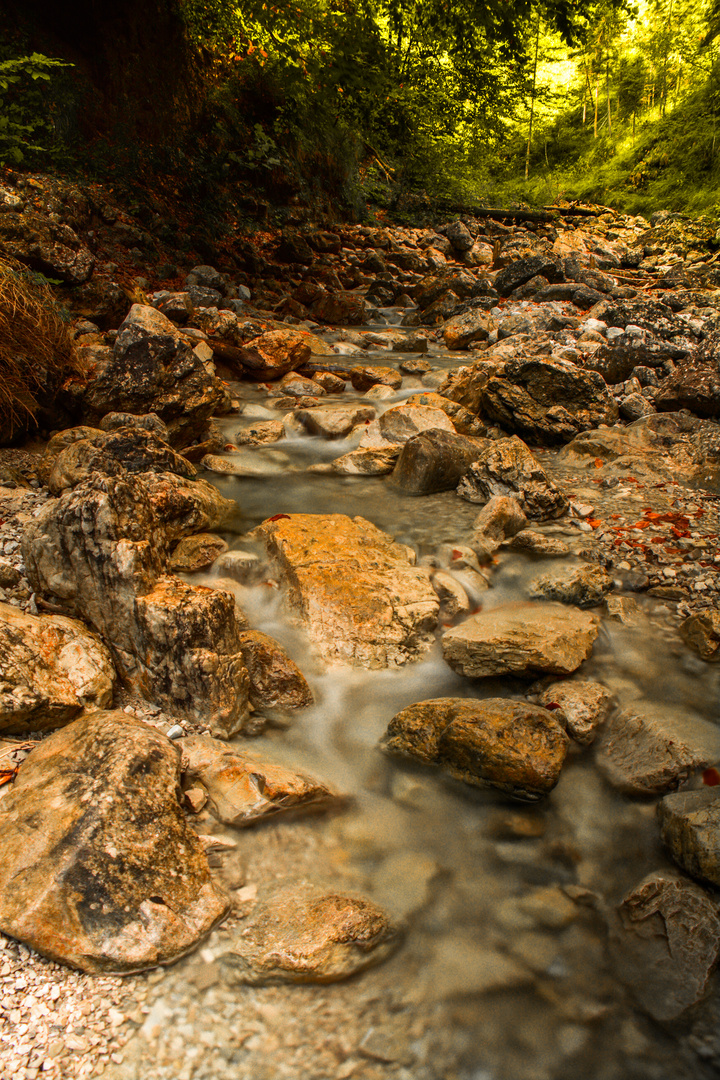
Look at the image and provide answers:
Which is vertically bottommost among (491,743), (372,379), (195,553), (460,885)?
(460,885)

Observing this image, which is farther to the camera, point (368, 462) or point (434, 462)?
point (368, 462)

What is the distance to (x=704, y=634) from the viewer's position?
3.25 m

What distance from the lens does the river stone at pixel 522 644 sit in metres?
3.06

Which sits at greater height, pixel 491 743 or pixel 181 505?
pixel 181 505

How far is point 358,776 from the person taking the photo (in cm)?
277

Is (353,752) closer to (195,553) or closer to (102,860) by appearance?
(102,860)

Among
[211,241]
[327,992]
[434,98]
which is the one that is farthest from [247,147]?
[327,992]

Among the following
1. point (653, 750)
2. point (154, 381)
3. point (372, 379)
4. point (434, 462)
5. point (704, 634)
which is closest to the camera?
point (653, 750)

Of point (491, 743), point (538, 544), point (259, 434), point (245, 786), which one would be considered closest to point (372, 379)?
point (259, 434)

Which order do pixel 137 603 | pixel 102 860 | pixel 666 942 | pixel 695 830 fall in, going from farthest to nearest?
1. pixel 137 603
2. pixel 695 830
3. pixel 666 942
4. pixel 102 860

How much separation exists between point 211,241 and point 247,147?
3544 mm

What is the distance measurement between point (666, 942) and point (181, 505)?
11.9ft

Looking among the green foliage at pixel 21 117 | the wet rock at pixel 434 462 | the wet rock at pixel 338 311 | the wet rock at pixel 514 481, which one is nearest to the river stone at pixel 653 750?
the wet rock at pixel 514 481

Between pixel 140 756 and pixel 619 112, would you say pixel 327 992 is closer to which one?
pixel 140 756
